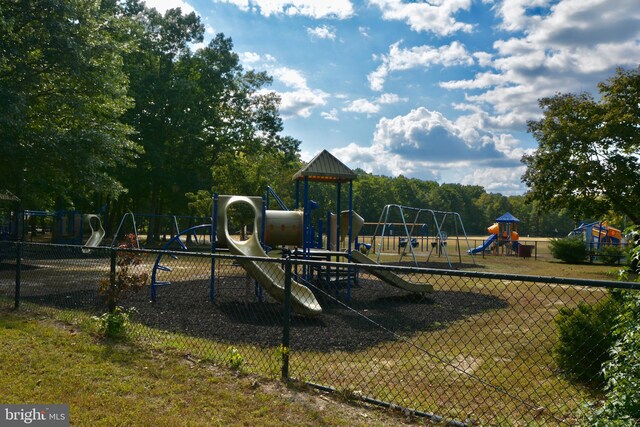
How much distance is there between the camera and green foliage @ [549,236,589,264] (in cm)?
2788

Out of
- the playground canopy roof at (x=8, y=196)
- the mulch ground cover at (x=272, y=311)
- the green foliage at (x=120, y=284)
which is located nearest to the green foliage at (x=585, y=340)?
the mulch ground cover at (x=272, y=311)

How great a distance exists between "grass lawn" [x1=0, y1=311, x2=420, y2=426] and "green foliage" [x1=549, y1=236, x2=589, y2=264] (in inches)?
1071

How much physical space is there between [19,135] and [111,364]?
1348cm

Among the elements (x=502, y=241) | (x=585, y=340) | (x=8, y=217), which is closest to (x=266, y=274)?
(x=585, y=340)

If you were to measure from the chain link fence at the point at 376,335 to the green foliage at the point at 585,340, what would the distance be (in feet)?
0.23

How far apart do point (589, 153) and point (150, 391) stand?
22.6m

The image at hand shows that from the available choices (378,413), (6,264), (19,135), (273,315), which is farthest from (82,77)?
(378,413)

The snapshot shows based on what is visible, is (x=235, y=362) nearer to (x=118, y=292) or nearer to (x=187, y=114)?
(x=118, y=292)

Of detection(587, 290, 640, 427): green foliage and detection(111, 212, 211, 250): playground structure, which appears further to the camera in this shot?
detection(111, 212, 211, 250): playground structure

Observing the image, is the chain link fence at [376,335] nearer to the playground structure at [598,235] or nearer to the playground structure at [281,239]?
the playground structure at [281,239]

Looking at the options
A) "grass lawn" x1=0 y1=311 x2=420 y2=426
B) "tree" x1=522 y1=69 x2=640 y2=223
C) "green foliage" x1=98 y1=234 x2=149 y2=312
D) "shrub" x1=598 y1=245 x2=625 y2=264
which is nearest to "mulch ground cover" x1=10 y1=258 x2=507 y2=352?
"green foliage" x1=98 y1=234 x2=149 y2=312

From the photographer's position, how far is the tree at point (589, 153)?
2098 centimetres

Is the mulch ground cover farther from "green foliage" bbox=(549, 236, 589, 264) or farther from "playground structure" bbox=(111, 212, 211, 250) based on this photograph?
"green foliage" bbox=(549, 236, 589, 264)

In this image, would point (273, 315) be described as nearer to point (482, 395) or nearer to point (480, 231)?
point (482, 395)
